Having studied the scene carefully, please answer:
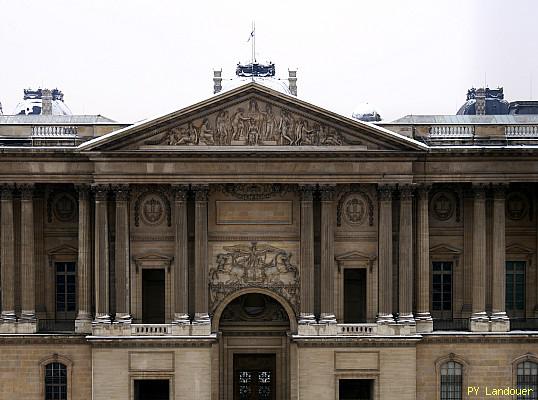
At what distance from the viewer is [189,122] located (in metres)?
41.8

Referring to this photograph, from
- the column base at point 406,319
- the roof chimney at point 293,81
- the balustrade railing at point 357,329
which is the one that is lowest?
Answer: the balustrade railing at point 357,329

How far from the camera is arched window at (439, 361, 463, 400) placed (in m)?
42.7

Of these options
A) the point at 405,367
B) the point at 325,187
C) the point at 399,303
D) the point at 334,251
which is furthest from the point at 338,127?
the point at 405,367

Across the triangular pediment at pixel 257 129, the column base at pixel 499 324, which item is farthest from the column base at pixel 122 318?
the column base at pixel 499 324

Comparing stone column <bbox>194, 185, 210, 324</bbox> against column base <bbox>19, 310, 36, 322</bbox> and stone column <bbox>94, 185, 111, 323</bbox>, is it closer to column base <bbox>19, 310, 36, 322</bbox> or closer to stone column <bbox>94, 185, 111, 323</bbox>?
stone column <bbox>94, 185, 111, 323</bbox>

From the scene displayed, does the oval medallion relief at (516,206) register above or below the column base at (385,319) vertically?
above

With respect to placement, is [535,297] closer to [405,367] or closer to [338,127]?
[405,367]

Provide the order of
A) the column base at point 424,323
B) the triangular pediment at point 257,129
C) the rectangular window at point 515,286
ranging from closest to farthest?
the triangular pediment at point 257,129
the column base at point 424,323
the rectangular window at point 515,286

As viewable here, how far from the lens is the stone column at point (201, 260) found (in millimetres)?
41844

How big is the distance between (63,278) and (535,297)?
2202cm

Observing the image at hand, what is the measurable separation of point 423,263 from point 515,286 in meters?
4.88

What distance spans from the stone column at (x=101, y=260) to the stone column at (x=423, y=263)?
14.0 m

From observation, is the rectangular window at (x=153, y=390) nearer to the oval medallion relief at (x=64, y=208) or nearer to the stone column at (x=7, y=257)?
the stone column at (x=7, y=257)

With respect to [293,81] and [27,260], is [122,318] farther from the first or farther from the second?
[293,81]
